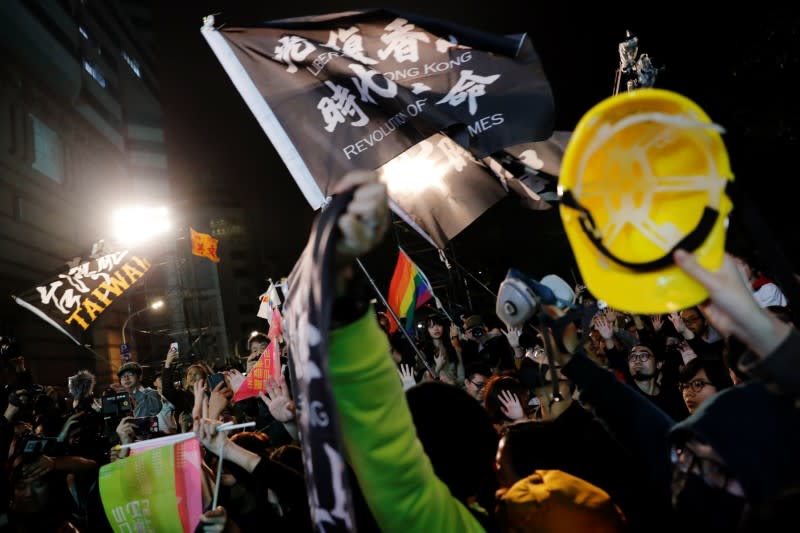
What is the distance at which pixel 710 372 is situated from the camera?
3.79 metres

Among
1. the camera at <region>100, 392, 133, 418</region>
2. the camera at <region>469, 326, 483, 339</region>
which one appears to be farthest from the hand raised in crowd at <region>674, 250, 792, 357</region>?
the camera at <region>469, 326, 483, 339</region>

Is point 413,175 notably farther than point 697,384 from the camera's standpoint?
Yes

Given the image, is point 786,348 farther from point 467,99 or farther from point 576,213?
point 467,99

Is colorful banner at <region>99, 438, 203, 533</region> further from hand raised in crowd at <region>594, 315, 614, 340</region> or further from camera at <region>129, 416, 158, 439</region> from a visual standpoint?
hand raised in crowd at <region>594, 315, 614, 340</region>

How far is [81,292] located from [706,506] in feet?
27.6

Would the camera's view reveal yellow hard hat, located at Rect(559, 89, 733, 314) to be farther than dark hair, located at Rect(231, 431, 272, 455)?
No

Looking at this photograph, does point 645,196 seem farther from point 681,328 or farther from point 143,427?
point 681,328

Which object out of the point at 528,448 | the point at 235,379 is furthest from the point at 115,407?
the point at 528,448

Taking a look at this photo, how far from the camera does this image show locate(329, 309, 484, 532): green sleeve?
128cm

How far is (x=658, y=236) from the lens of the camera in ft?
4.37

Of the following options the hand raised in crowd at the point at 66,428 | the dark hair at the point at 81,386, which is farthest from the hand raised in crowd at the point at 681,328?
the dark hair at the point at 81,386

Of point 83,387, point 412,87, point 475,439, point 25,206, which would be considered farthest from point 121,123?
point 475,439

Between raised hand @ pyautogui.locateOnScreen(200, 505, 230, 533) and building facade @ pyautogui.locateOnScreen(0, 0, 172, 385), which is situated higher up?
building facade @ pyautogui.locateOnScreen(0, 0, 172, 385)

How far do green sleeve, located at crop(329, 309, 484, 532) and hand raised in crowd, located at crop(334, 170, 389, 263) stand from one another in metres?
0.21
